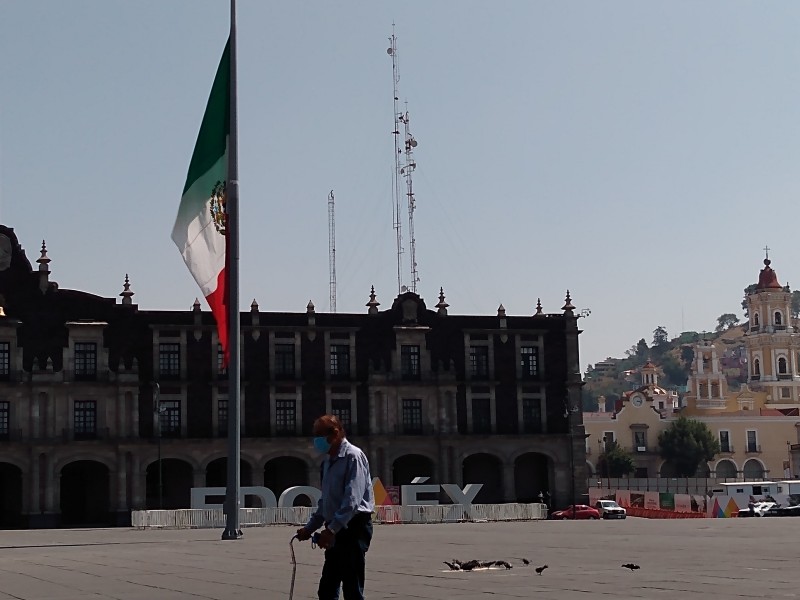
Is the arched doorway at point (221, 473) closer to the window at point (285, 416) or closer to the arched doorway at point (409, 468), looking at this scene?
the window at point (285, 416)

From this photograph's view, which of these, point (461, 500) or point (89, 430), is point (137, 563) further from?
point (89, 430)

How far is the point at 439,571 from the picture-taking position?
1928 centimetres

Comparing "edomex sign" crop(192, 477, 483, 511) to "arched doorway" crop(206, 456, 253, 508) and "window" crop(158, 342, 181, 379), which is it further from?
"window" crop(158, 342, 181, 379)

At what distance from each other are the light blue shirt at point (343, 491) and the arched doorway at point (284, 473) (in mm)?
62942

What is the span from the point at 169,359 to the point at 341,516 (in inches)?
2455

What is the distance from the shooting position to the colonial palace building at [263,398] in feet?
230

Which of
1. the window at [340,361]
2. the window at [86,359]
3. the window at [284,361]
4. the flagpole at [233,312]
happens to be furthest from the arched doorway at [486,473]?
the flagpole at [233,312]

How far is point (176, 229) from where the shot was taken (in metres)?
31.3

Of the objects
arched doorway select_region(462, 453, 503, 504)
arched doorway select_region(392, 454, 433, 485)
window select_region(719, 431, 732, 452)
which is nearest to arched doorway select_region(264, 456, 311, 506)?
arched doorway select_region(392, 454, 433, 485)

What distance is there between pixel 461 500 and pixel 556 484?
17199mm

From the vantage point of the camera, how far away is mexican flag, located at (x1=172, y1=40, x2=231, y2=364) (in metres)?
31.1

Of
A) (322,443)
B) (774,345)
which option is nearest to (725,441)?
(774,345)

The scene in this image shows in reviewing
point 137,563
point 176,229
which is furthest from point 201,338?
point 137,563

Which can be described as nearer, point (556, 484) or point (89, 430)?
point (89, 430)
